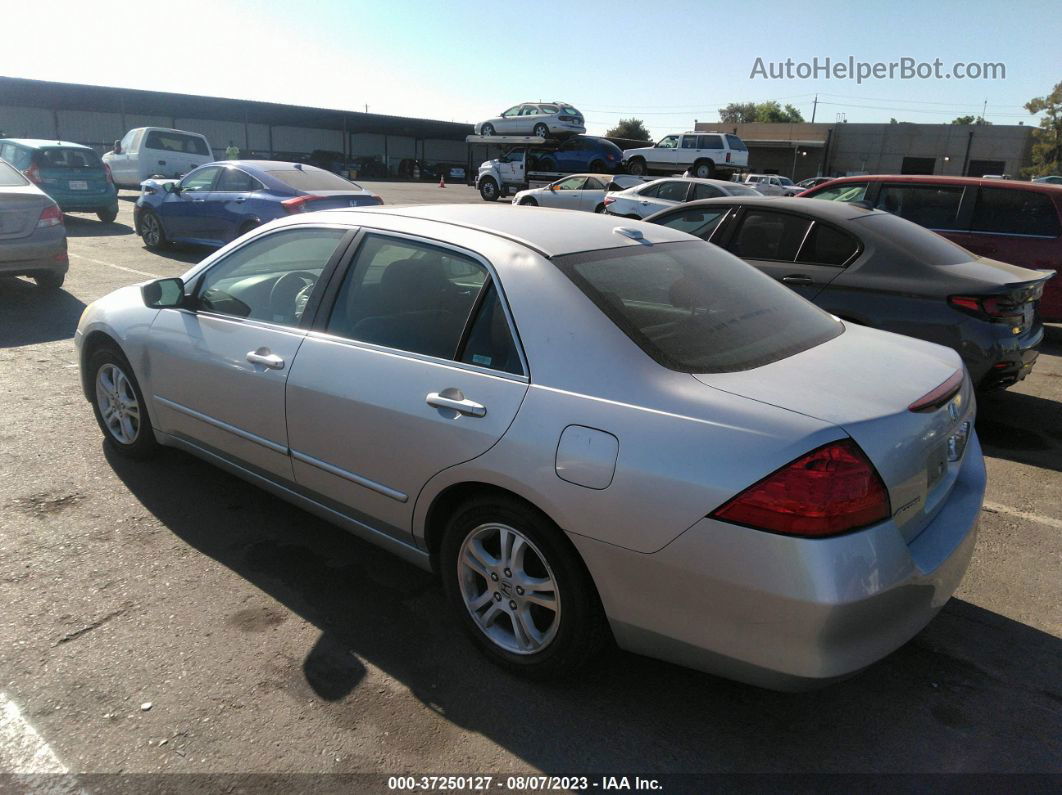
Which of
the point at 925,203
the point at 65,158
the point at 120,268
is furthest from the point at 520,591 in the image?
the point at 65,158

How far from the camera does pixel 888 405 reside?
2229mm

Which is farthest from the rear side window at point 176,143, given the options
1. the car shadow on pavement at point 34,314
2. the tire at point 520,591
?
the tire at point 520,591

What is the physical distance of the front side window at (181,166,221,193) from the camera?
10.9m

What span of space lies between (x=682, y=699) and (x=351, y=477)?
1494 millimetres

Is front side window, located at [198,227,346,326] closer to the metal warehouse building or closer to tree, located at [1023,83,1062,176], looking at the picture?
the metal warehouse building

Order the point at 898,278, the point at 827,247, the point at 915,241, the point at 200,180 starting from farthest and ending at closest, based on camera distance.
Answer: the point at 200,180, the point at 827,247, the point at 915,241, the point at 898,278

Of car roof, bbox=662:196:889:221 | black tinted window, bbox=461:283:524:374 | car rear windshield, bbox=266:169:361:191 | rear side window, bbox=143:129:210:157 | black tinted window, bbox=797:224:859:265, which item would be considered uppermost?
rear side window, bbox=143:129:210:157

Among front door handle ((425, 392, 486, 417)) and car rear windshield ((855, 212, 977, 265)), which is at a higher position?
car rear windshield ((855, 212, 977, 265))

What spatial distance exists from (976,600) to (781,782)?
5.15 ft

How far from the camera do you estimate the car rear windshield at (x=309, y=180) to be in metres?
9.76

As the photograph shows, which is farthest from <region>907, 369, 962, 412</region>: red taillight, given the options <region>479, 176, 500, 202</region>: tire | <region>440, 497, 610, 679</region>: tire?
<region>479, 176, 500, 202</region>: tire

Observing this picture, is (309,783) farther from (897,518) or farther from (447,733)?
(897,518)

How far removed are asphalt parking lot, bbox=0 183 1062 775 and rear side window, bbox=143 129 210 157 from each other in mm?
18189

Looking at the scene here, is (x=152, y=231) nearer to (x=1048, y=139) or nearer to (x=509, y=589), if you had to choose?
(x=509, y=589)
